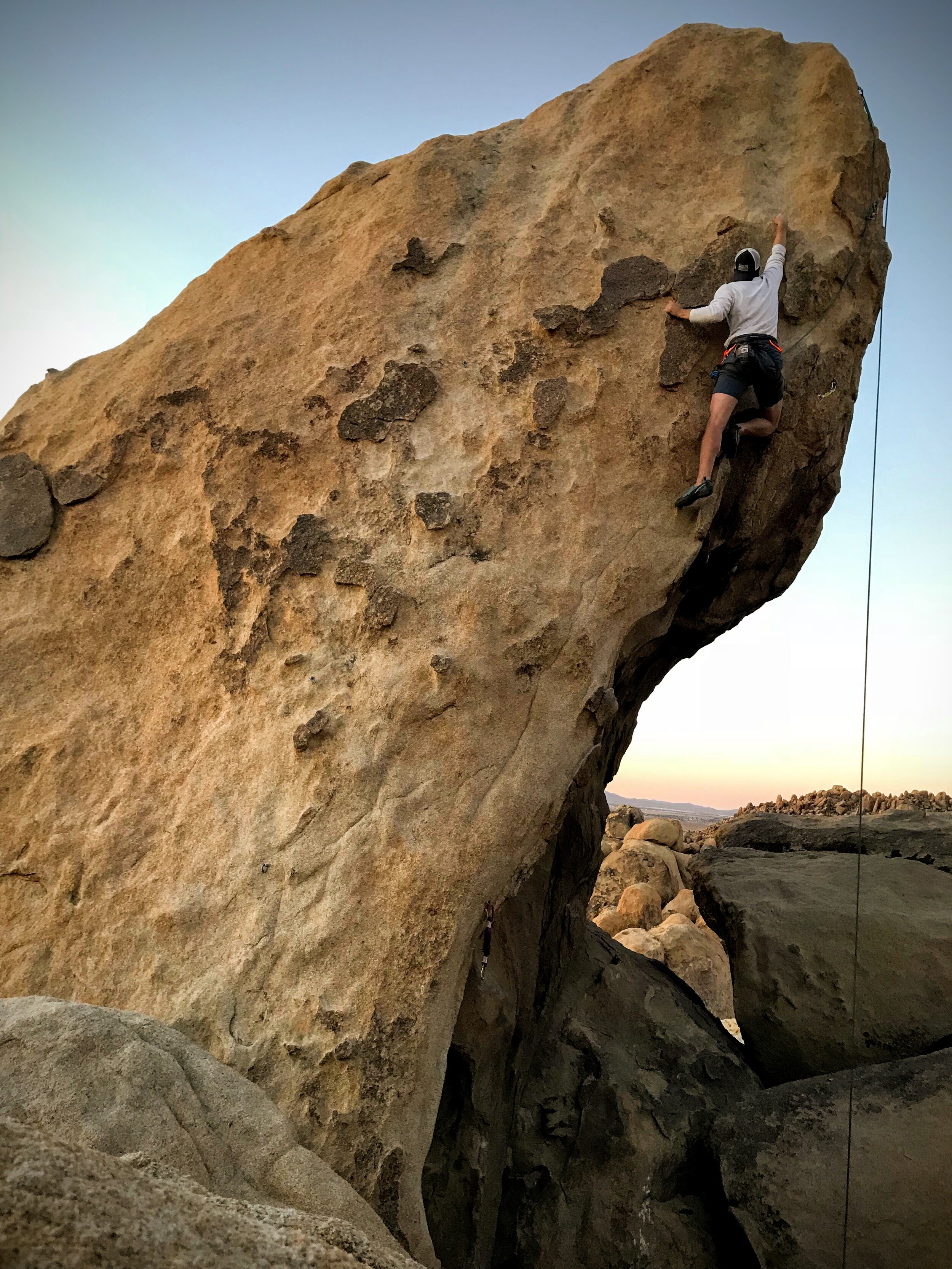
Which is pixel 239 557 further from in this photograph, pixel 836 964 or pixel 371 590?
pixel 836 964

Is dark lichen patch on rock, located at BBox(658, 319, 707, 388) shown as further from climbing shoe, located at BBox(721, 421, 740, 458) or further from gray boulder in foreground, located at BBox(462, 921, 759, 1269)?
gray boulder in foreground, located at BBox(462, 921, 759, 1269)

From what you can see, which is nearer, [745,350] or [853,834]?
[745,350]

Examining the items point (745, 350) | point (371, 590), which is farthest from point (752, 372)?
point (371, 590)

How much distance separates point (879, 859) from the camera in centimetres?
536

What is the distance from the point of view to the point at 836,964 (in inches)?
185

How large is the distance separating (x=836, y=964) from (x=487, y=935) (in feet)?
7.41

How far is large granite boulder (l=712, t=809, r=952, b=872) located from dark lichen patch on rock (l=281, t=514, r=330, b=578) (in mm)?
3516

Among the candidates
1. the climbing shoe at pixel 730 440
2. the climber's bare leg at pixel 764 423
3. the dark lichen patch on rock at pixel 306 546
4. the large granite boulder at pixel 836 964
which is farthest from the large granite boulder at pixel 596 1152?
the climber's bare leg at pixel 764 423

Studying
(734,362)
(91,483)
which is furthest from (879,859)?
(91,483)

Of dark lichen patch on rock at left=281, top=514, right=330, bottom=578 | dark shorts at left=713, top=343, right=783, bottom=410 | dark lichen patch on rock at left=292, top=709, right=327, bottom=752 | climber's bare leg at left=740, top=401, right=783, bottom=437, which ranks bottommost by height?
dark lichen patch on rock at left=292, top=709, right=327, bottom=752

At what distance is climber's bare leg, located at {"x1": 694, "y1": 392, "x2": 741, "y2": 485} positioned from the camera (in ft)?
11.8

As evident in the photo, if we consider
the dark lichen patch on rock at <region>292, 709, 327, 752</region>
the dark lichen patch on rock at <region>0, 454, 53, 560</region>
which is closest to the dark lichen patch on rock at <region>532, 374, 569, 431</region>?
the dark lichen patch on rock at <region>292, 709, 327, 752</region>

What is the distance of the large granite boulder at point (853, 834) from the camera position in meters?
5.42

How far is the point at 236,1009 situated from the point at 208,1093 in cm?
42
